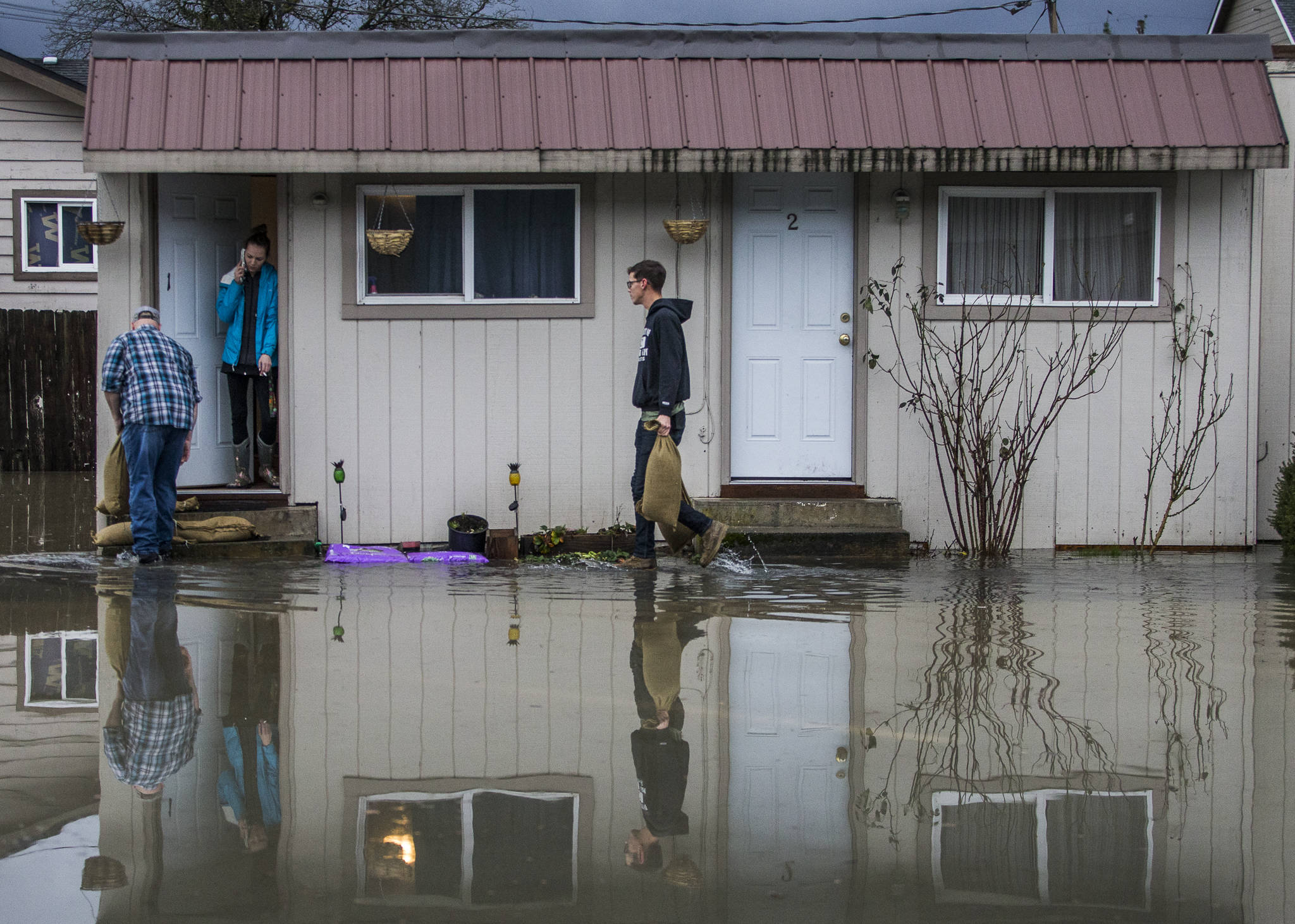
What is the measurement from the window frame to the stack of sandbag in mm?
8511

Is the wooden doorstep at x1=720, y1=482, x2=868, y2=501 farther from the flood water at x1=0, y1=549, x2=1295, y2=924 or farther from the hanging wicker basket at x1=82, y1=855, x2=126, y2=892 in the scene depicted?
the hanging wicker basket at x1=82, y1=855, x2=126, y2=892

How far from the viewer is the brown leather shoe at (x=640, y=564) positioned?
27.9 feet

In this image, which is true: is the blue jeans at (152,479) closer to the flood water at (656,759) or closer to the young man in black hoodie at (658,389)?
the flood water at (656,759)

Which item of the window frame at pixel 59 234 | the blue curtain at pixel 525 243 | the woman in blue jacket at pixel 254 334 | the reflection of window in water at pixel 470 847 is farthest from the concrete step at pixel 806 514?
the window frame at pixel 59 234

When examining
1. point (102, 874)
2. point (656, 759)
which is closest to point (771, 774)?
point (656, 759)

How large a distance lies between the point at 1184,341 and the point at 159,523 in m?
7.33

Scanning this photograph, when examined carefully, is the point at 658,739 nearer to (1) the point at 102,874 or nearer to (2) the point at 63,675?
(1) the point at 102,874

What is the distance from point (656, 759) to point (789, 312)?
5758 millimetres

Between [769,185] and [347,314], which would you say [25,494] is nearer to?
[347,314]

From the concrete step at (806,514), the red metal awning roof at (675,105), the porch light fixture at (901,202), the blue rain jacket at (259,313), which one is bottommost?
the concrete step at (806,514)

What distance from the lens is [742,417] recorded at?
31.9ft

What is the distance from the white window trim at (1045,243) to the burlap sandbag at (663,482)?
109 inches

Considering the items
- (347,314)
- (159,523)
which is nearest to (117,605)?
(159,523)

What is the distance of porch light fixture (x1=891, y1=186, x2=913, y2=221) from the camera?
945 cm
